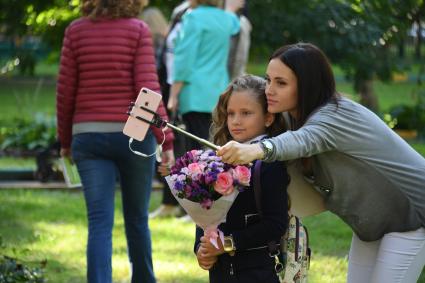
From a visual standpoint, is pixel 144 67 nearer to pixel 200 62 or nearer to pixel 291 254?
pixel 291 254

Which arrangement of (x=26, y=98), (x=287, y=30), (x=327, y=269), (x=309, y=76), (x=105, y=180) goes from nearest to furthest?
1. (x=309, y=76)
2. (x=105, y=180)
3. (x=327, y=269)
4. (x=287, y=30)
5. (x=26, y=98)

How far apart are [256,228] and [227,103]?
61cm

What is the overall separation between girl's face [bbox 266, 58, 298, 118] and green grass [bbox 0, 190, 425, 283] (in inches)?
106

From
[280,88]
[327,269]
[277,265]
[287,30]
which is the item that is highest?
[280,88]

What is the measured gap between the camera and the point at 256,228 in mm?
3865

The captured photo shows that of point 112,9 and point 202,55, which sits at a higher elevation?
point 112,9

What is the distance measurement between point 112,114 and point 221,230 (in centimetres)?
156

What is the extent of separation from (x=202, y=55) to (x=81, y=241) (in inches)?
71.8

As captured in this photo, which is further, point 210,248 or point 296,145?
point 210,248

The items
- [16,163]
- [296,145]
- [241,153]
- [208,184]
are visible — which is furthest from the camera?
[16,163]

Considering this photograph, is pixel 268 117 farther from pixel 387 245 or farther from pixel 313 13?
pixel 313 13

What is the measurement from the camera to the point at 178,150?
8938mm

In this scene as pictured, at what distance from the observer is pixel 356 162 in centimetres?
393

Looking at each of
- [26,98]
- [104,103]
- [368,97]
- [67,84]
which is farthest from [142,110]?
[26,98]
